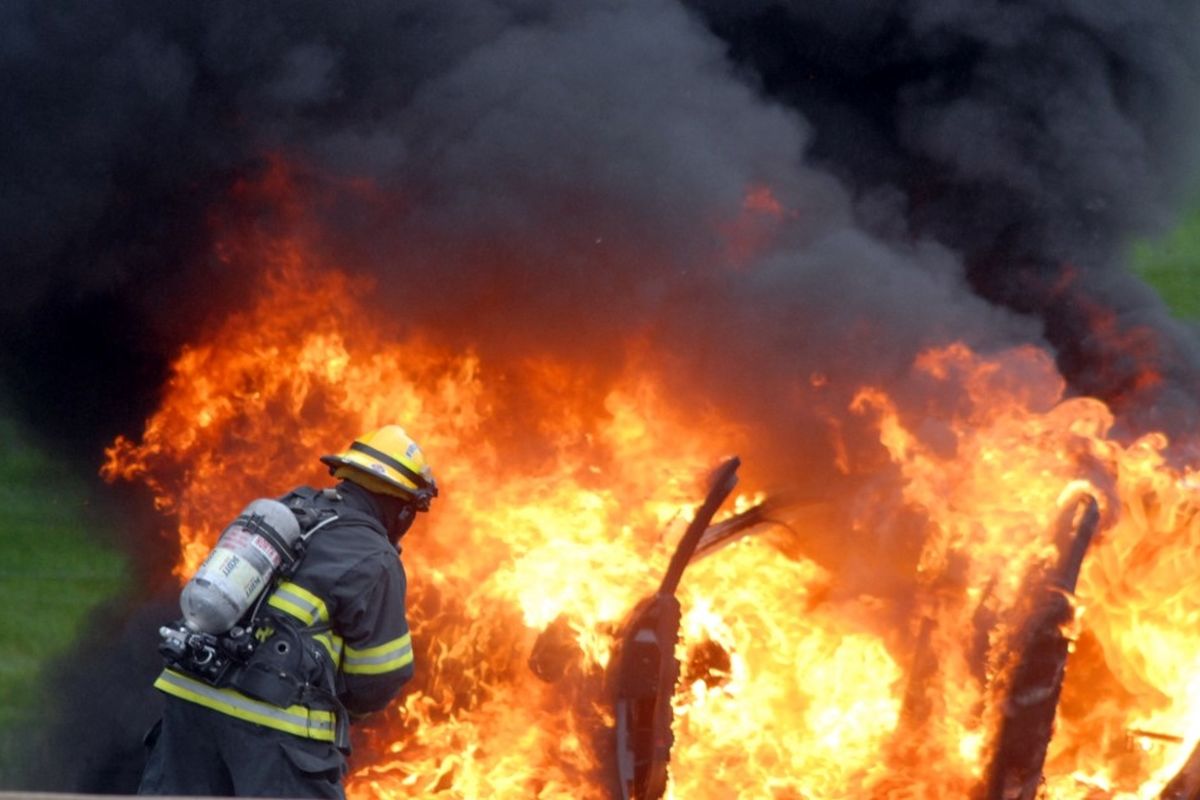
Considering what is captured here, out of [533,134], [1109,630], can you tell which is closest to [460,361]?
[533,134]

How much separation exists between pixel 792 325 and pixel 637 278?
31.4 inches

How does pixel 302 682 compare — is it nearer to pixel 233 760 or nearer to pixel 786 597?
pixel 233 760

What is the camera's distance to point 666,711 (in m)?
5.19

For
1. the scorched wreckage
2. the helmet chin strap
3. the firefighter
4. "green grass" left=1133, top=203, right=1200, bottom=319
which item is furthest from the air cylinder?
"green grass" left=1133, top=203, right=1200, bottom=319

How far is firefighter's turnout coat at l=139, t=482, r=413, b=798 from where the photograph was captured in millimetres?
4008

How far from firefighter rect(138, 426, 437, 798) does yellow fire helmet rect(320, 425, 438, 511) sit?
0.13 metres

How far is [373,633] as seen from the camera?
163 inches

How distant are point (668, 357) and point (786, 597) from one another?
1311 mm

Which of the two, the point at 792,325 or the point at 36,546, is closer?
the point at 792,325

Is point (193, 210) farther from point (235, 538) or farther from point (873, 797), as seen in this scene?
point (873, 797)

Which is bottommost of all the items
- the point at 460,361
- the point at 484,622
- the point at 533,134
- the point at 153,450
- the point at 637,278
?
the point at 484,622

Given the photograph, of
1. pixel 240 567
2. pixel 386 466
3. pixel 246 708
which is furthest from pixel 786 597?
pixel 240 567

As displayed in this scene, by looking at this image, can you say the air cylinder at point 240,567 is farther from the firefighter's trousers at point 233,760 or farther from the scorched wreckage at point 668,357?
the scorched wreckage at point 668,357

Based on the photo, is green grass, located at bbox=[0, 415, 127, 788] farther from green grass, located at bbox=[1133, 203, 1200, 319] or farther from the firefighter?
green grass, located at bbox=[1133, 203, 1200, 319]
